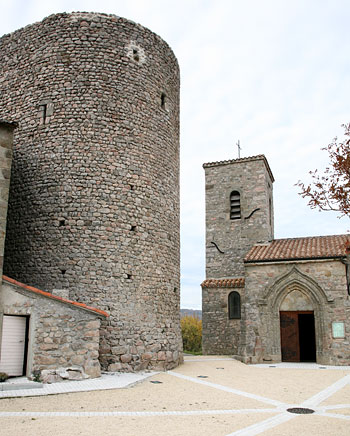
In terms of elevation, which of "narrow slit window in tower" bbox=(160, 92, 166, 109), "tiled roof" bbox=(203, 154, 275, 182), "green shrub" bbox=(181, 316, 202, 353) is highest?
"tiled roof" bbox=(203, 154, 275, 182)

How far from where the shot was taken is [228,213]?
21969 millimetres

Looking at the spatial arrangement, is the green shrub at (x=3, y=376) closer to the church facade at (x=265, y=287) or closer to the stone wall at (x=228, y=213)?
the church facade at (x=265, y=287)

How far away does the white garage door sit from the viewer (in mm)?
9609

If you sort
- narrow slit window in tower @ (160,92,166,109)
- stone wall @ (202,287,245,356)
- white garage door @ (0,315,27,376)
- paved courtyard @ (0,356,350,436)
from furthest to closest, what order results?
stone wall @ (202,287,245,356)
narrow slit window in tower @ (160,92,166,109)
white garage door @ (0,315,27,376)
paved courtyard @ (0,356,350,436)

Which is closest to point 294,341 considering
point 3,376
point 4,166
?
point 3,376

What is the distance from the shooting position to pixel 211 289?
20.3m

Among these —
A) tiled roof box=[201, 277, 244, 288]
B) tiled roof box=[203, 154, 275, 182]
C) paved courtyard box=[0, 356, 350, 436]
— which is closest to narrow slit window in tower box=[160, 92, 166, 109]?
tiled roof box=[203, 154, 275, 182]

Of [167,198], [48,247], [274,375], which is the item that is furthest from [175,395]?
[167,198]

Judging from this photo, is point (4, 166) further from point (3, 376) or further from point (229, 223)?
point (229, 223)

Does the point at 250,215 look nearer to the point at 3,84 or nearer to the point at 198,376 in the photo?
the point at 198,376

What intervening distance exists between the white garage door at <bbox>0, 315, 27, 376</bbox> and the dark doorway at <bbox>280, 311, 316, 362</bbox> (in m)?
9.88

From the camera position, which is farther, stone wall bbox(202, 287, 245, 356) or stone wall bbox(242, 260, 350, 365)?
stone wall bbox(202, 287, 245, 356)

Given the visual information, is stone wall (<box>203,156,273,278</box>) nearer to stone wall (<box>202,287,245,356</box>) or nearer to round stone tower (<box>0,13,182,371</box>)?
stone wall (<box>202,287,245,356</box>)

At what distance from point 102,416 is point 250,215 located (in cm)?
1611
